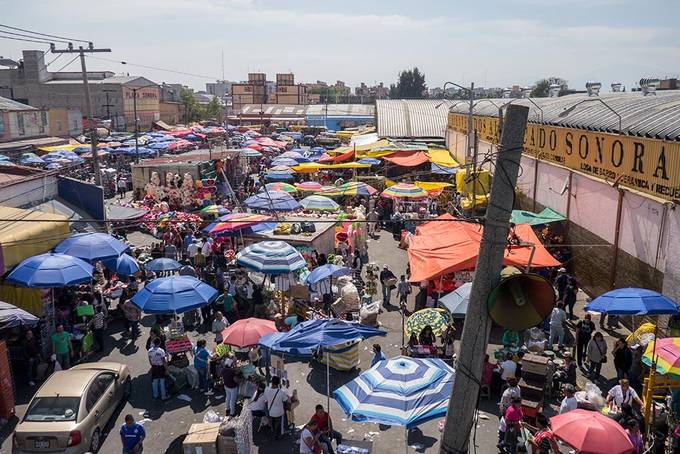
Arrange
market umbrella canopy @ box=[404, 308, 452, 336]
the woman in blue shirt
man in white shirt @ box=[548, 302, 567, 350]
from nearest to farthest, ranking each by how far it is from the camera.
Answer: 1. the woman in blue shirt
2. market umbrella canopy @ box=[404, 308, 452, 336]
3. man in white shirt @ box=[548, 302, 567, 350]

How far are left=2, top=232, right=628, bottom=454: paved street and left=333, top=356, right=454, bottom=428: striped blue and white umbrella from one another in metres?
0.96

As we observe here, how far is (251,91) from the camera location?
389ft

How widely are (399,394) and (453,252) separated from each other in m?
7.99

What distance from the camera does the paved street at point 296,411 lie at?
1006 centimetres

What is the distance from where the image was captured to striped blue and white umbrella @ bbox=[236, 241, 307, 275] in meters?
14.8

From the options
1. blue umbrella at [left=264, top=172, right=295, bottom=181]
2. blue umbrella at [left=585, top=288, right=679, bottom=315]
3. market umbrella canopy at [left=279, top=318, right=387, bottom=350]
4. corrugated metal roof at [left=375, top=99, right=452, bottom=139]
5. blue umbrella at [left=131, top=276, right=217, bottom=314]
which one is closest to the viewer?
market umbrella canopy at [left=279, top=318, right=387, bottom=350]

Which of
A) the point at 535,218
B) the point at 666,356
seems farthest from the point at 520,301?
the point at 535,218

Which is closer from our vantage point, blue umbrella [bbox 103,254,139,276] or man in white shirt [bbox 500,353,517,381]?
man in white shirt [bbox 500,353,517,381]

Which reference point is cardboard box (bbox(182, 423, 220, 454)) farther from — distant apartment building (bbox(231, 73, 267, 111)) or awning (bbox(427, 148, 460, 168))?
distant apartment building (bbox(231, 73, 267, 111))

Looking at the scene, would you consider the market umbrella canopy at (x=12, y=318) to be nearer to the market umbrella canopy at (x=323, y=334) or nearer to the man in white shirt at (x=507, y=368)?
the market umbrella canopy at (x=323, y=334)

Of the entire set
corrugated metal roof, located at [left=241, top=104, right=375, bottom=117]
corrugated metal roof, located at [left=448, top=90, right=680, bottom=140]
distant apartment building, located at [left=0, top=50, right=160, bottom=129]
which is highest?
distant apartment building, located at [left=0, top=50, right=160, bottom=129]

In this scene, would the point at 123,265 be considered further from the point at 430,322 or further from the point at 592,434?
the point at 592,434

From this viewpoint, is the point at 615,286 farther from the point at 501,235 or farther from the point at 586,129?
the point at 501,235

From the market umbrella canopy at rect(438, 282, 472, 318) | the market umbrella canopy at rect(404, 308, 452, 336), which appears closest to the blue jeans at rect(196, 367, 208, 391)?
the market umbrella canopy at rect(404, 308, 452, 336)
